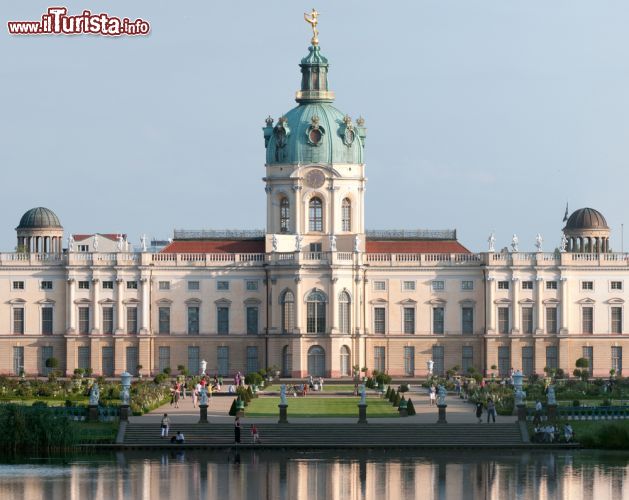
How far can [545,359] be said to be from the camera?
479 feet

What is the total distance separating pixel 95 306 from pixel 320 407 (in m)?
36.8

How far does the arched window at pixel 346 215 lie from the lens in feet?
485

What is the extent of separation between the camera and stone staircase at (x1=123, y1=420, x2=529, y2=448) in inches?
3669

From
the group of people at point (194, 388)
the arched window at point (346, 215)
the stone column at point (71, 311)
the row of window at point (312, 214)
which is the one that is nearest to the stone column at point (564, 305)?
the arched window at point (346, 215)

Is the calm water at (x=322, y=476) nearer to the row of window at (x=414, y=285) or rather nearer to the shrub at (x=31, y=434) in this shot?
the shrub at (x=31, y=434)

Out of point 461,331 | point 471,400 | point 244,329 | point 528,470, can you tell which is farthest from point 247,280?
point 528,470

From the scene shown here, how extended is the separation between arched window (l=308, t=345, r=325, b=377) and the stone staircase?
4639cm

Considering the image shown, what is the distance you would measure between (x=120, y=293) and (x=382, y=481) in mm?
A: 66707

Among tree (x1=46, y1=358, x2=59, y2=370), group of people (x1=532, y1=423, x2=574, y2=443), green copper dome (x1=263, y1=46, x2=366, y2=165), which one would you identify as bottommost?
group of people (x1=532, y1=423, x2=574, y2=443)

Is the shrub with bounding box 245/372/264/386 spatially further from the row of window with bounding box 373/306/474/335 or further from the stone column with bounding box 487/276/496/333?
the stone column with bounding box 487/276/496/333

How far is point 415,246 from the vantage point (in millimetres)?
148625

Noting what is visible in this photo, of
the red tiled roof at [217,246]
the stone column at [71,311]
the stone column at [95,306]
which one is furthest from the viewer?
the red tiled roof at [217,246]

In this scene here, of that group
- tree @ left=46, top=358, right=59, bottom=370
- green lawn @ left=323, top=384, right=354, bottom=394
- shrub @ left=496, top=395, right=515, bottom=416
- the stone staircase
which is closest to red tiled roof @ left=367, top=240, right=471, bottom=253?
green lawn @ left=323, top=384, right=354, bottom=394

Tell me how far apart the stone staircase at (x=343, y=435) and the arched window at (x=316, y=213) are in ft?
169
